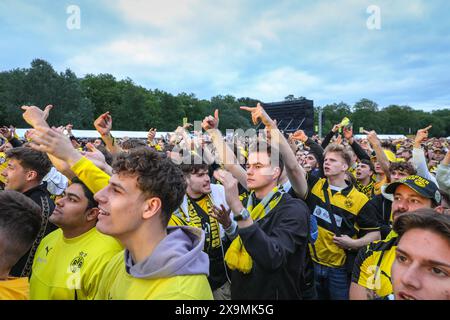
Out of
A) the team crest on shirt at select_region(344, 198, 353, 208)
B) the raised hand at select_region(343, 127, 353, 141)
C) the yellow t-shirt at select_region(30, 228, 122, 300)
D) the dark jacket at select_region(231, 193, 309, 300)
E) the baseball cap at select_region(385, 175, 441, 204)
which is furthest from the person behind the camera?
the raised hand at select_region(343, 127, 353, 141)

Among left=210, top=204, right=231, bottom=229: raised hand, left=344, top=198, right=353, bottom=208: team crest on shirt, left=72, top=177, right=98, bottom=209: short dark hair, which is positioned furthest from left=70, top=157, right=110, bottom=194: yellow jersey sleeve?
left=344, top=198, right=353, bottom=208: team crest on shirt

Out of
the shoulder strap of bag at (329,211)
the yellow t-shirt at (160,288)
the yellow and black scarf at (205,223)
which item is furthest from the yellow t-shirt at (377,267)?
the yellow and black scarf at (205,223)

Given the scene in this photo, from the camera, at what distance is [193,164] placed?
13.5 feet

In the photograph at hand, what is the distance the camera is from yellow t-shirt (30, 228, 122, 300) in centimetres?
224

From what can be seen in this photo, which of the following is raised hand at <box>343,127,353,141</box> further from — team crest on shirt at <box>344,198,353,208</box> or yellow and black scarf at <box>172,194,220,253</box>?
yellow and black scarf at <box>172,194,220,253</box>

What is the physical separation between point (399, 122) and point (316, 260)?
131048 mm

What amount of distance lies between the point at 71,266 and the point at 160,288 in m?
0.94

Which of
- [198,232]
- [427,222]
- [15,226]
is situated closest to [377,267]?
[427,222]

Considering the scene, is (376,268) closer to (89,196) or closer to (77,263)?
(77,263)

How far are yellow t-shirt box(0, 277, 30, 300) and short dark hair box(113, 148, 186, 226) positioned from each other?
85cm

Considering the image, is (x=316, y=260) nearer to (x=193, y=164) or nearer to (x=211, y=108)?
(x=193, y=164)

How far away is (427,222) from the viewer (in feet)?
6.31

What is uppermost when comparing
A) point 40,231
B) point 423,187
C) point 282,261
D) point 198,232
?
point 423,187
